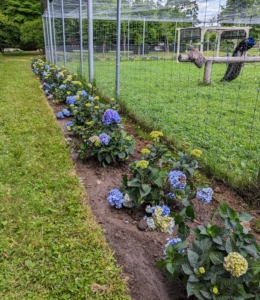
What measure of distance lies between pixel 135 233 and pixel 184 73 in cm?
609

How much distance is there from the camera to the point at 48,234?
1780 mm

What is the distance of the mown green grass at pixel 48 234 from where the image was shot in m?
1.42

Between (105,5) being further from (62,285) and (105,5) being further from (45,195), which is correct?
(62,285)

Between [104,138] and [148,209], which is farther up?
[104,138]

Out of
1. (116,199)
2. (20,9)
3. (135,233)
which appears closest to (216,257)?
(135,233)

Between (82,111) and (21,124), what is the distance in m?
1.18

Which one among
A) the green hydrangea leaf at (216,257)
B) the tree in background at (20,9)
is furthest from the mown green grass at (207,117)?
the tree in background at (20,9)

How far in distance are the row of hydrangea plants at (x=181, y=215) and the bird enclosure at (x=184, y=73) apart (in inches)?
24.8

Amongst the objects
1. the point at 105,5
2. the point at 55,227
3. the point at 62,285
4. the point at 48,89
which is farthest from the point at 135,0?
the point at 62,285

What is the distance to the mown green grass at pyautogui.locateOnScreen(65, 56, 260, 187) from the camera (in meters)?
2.55

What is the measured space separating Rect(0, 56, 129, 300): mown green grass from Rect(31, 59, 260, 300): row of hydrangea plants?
11.2 inches

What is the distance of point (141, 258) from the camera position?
1.57 metres

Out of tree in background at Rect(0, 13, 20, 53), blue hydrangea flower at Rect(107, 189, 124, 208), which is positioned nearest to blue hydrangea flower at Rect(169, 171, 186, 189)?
blue hydrangea flower at Rect(107, 189, 124, 208)

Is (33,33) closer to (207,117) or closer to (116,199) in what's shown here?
(207,117)
